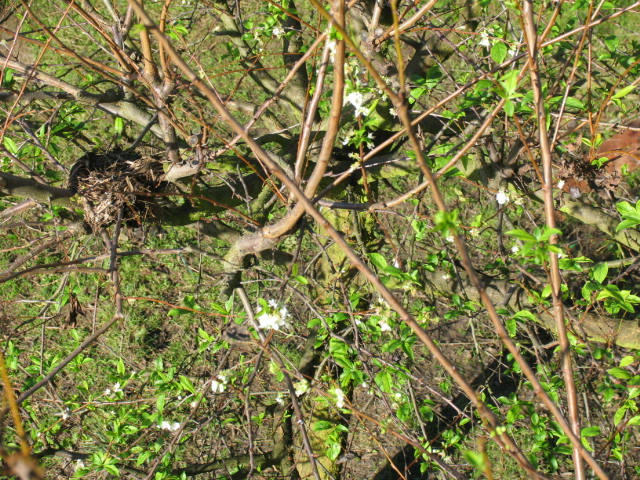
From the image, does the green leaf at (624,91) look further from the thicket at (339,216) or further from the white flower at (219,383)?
the white flower at (219,383)

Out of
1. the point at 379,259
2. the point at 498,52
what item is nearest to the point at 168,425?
the point at 379,259

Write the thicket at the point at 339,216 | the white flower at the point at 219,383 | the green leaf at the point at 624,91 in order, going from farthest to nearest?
the white flower at the point at 219,383 → the green leaf at the point at 624,91 → the thicket at the point at 339,216

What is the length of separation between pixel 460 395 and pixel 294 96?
3255 millimetres

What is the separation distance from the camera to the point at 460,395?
4742mm

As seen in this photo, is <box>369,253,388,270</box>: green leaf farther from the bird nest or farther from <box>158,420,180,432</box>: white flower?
<box>158,420,180,432</box>: white flower

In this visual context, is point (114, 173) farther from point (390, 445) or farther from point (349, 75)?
point (390, 445)

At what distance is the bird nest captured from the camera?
2.28m

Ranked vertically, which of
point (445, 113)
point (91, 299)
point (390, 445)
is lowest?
point (390, 445)

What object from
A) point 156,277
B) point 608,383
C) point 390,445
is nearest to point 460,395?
point 390,445

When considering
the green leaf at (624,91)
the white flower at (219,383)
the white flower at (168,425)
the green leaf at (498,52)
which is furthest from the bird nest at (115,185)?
the green leaf at (624,91)

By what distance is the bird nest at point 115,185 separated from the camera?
2.28 meters

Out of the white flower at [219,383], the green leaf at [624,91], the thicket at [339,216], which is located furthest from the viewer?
the white flower at [219,383]

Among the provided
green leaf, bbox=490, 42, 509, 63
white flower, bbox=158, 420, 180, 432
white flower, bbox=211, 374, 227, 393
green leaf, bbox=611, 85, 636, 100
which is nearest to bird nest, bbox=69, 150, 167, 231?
white flower, bbox=211, 374, 227, 393

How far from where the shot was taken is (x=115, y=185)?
2268 millimetres
